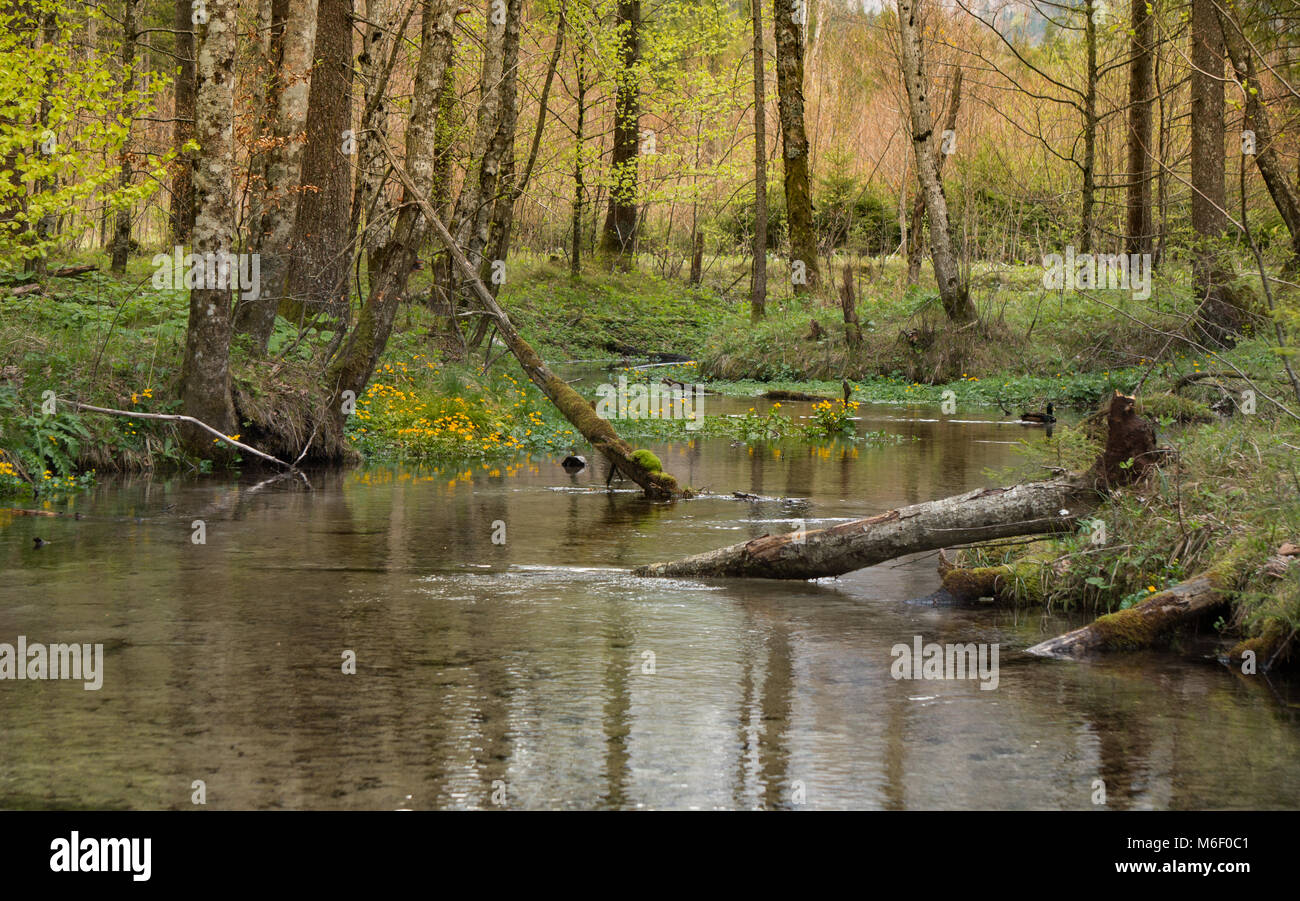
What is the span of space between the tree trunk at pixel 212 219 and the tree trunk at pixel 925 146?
1360cm

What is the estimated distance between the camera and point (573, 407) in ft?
42.0

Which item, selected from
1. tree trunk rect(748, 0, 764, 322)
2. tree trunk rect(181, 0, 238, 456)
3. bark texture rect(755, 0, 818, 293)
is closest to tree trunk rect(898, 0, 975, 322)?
bark texture rect(755, 0, 818, 293)

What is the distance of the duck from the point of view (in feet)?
62.8

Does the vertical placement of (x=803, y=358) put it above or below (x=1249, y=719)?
above

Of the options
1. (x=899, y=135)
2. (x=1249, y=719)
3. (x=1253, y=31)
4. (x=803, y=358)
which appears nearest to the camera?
(x=1249, y=719)

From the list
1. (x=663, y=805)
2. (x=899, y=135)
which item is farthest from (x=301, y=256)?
(x=899, y=135)

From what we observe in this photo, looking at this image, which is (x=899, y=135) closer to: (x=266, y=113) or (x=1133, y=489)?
(x=266, y=113)

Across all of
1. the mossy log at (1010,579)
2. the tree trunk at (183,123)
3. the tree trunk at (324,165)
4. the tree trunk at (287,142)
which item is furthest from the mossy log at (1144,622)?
the tree trunk at (183,123)

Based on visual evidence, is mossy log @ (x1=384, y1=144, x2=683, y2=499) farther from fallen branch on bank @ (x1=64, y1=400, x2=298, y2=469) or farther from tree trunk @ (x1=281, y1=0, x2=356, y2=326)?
tree trunk @ (x1=281, y1=0, x2=356, y2=326)

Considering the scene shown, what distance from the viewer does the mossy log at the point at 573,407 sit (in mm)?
12547

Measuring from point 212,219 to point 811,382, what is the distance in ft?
50.3

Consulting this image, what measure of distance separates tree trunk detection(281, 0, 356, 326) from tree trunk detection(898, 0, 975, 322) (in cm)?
992

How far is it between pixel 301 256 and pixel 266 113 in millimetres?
2836
